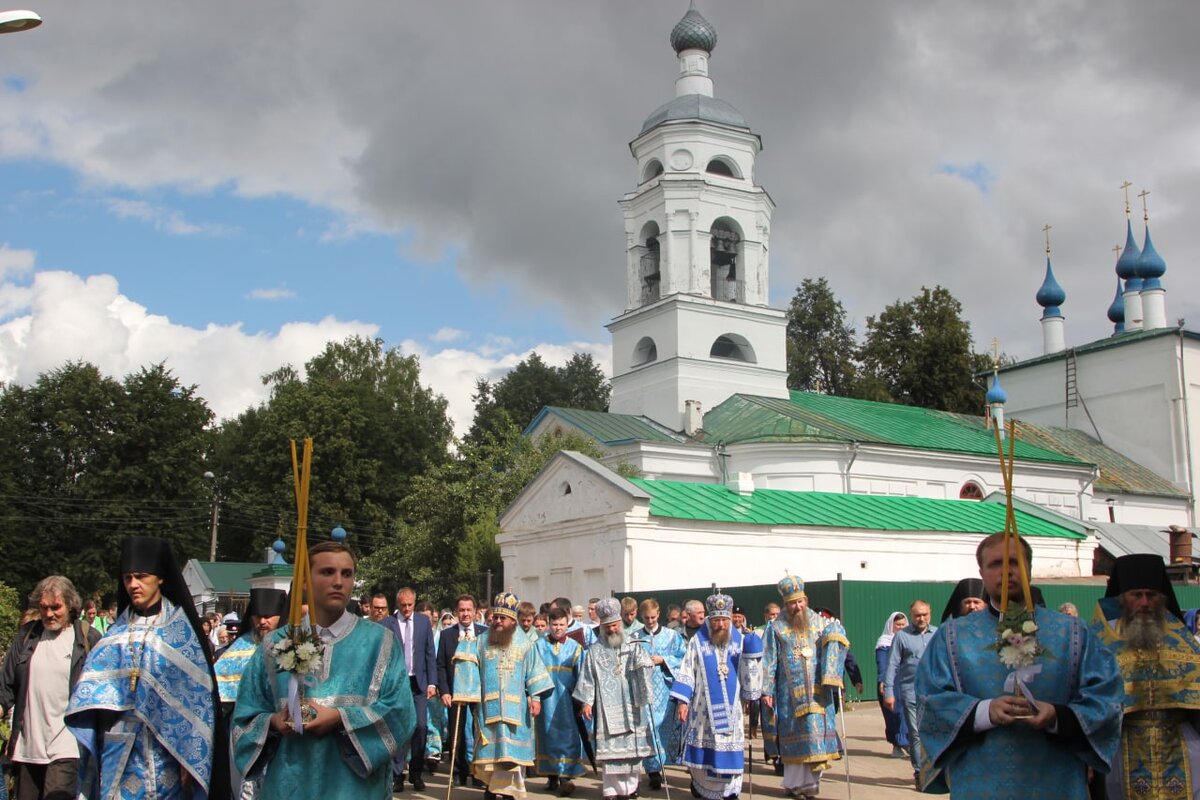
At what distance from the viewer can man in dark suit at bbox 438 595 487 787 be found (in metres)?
12.0

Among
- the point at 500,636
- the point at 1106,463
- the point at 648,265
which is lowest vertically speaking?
the point at 500,636

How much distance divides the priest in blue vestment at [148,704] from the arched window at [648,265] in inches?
1432

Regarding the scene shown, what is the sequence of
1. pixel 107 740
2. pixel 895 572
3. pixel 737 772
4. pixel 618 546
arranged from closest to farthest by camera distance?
pixel 107 740 → pixel 737 772 → pixel 618 546 → pixel 895 572

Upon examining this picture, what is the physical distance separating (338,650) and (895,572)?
23594 mm

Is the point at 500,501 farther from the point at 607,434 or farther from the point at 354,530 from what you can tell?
the point at 354,530

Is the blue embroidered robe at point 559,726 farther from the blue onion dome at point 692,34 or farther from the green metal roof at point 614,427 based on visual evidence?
the blue onion dome at point 692,34

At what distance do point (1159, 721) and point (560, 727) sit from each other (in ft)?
25.7

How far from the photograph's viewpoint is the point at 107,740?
5629mm

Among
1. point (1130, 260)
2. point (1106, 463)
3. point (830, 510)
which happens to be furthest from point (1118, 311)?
point (830, 510)

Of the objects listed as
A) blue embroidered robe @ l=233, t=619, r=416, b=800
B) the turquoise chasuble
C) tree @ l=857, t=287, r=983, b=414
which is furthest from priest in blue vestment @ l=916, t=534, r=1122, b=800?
tree @ l=857, t=287, r=983, b=414

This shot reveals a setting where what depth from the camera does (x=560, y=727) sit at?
42.1 feet

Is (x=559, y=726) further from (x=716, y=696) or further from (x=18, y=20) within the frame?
(x=18, y=20)

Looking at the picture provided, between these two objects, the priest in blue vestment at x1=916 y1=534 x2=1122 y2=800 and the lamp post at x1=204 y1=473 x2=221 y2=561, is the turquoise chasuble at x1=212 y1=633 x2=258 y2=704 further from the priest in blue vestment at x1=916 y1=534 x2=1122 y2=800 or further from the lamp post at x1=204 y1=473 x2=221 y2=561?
the lamp post at x1=204 y1=473 x2=221 y2=561

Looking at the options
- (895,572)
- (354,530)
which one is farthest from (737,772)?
(354,530)
